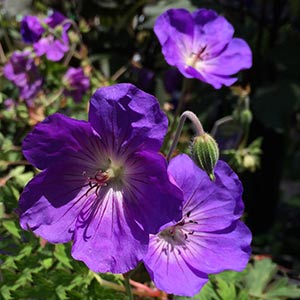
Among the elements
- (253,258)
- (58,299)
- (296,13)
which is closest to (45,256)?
(58,299)

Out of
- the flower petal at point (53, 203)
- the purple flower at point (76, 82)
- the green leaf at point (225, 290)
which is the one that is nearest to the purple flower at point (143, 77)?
the purple flower at point (76, 82)

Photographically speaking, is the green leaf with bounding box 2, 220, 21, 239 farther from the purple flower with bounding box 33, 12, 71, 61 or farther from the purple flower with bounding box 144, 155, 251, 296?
the purple flower with bounding box 33, 12, 71, 61

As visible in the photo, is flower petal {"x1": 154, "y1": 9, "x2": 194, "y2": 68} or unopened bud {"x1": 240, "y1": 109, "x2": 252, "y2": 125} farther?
unopened bud {"x1": 240, "y1": 109, "x2": 252, "y2": 125}

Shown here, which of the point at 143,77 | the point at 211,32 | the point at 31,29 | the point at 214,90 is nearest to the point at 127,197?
the point at 211,32

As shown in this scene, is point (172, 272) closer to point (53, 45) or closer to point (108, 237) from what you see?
point (108, 237)

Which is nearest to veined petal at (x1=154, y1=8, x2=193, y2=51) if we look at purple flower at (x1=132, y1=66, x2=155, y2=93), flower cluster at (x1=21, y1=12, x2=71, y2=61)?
flower cluster at (x1=21, y1=12, x2=71, y2=61)

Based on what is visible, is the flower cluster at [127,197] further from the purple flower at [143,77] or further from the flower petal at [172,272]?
the purple flower at [143,77]

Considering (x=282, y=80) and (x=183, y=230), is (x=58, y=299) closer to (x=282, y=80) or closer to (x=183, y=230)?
(x=183, y=230)
